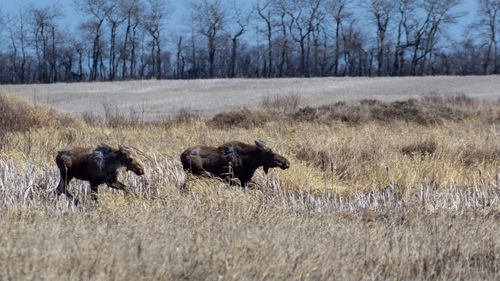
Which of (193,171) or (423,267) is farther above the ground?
(193,171)

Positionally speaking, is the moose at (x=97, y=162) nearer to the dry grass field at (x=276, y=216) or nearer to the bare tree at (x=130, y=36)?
the dry grass field at (x=276, y=216)

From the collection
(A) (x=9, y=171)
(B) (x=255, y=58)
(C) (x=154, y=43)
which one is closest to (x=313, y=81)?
(C) (x=154, y=43)

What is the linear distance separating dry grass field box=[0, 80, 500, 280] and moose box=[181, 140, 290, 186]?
177 mm

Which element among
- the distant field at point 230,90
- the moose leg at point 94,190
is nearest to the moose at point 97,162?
the moose leg at point 94,190

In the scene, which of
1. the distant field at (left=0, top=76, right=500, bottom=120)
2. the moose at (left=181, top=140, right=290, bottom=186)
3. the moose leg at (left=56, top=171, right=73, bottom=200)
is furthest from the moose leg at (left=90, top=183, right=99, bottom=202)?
the distant field at (left=0, top=76, right=500, bottom=120)

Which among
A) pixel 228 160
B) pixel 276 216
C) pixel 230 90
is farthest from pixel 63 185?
pixel 230 90

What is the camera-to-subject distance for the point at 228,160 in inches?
269

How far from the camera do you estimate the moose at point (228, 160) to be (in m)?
6.80

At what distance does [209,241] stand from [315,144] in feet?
19.4

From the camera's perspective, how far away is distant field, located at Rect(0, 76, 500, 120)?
89.4 ft

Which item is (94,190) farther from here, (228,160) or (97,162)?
(228,160)

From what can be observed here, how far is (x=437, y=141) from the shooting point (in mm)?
11039

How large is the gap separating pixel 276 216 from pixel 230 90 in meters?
27.0

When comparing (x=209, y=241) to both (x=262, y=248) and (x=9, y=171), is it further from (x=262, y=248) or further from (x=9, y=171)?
(x=9, y=171)
